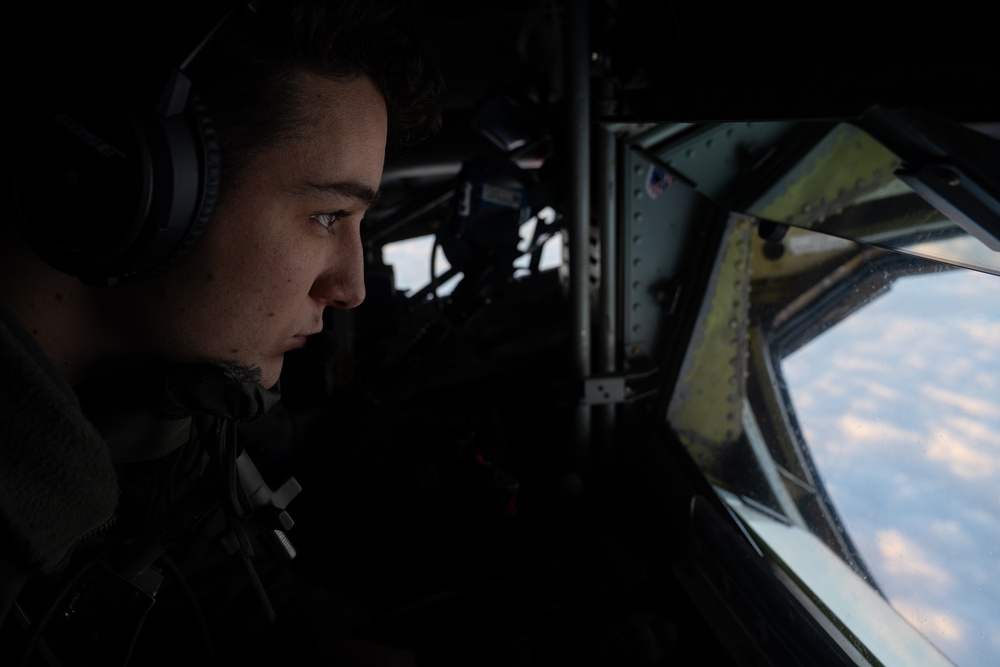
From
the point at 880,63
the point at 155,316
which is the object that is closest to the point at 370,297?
the point at 155,316

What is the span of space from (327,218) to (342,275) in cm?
8

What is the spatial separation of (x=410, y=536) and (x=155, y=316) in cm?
133

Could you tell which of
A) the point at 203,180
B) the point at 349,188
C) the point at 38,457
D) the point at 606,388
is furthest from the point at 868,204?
the point at 38,457

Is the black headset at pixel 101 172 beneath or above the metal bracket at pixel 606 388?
above

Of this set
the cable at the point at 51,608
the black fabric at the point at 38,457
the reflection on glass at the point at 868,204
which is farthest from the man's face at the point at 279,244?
the reflection on glass at the point at 868,204

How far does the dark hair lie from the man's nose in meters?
0.18

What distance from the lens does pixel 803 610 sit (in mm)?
1096

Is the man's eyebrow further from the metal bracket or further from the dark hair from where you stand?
the metal bracket

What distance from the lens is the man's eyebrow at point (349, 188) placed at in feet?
2.52

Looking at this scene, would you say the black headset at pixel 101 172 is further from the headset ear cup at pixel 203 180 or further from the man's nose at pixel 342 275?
the man's nose at pixel 342 275

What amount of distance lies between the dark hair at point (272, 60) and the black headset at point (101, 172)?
98mm

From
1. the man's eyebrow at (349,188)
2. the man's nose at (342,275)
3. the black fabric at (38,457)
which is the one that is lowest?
the black fabric at (38,457)

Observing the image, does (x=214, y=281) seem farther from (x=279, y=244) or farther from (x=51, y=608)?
(x=51, y=608)

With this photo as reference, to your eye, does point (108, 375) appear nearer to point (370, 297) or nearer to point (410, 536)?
point (410, 536)
